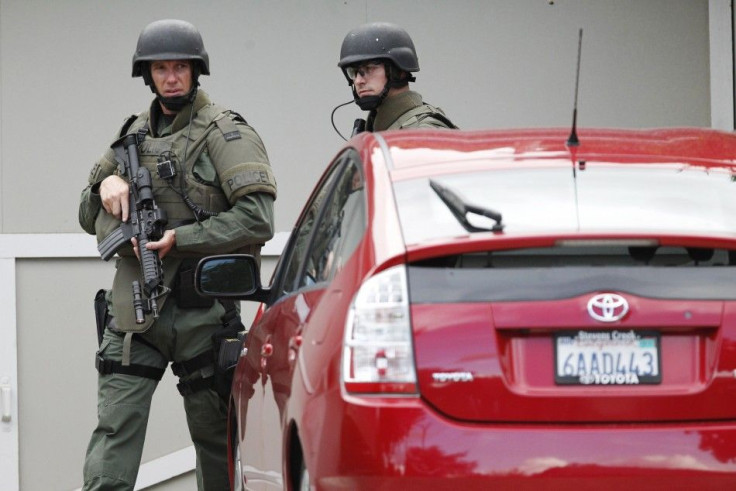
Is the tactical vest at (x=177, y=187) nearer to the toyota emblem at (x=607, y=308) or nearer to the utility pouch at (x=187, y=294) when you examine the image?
the utility pouch at (x=187, y=294)

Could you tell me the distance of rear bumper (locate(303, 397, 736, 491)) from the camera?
3.51m

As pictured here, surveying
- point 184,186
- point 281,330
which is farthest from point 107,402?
point 281,330

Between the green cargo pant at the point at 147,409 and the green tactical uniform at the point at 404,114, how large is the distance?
1.09 metres

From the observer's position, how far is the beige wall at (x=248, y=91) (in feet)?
29.7

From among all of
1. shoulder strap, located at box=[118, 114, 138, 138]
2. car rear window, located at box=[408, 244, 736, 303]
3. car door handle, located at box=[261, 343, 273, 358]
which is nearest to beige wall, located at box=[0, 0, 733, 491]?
shoulder strap, located at box=[118, 114, 138, 138]

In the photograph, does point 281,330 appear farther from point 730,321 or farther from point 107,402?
point 107,402

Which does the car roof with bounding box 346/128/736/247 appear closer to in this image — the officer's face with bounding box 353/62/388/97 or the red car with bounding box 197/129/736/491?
the red car with bounding box 197/129/736/491

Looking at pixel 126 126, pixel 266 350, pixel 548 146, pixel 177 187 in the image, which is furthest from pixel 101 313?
pixel 548 146

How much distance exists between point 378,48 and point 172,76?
3.05 feet

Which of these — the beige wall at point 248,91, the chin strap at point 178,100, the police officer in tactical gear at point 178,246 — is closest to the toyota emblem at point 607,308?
the police officer in tactical gear at point 178,246

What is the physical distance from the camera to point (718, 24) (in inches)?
367

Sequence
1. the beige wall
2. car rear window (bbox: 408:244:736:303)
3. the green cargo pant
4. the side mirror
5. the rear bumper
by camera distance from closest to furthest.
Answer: the rear bumper < car rear window (bbox: 408:244:736:303) < the side mirror < the green cargo pant < the beige wall

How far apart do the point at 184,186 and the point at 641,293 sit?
3.38m

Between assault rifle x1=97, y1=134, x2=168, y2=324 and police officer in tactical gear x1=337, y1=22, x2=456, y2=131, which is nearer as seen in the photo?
assault rifle x1=97, y1=134, x2=168, y2=324
